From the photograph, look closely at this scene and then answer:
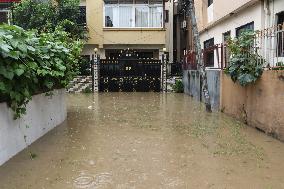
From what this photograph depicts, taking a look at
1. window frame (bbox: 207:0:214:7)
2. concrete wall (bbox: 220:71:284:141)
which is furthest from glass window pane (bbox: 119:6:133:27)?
concrete wall (bbox: 220:71:284:141)

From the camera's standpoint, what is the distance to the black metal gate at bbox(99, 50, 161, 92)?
926 inches

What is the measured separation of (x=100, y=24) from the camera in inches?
1033

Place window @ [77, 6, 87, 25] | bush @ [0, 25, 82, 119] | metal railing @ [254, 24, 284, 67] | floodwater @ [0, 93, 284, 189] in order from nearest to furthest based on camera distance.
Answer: floodwater @ [0, 93, 284, 189] < bush @ [0, 25, 82, 119] < metal railing @ [254, 24, 284, 67] < window @ [77, 6, 87, 25]

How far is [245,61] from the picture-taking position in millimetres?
10297

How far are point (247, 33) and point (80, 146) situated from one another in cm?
505

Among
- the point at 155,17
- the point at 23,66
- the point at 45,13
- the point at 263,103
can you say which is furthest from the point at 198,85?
the point at 23,66

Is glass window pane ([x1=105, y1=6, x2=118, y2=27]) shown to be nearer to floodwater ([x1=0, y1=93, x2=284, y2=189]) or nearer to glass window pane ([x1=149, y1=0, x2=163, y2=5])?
glass window pane ([x1=149, y1=0, x2=163, y2=5])

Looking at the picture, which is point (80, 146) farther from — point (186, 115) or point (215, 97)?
point (215, 97)

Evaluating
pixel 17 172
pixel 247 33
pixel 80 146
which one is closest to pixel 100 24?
pixel 247 33

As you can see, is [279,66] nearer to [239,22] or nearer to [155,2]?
[239,22]

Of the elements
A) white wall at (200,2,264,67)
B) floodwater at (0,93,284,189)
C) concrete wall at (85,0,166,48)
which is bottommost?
floodwater at (0,93,284,189)

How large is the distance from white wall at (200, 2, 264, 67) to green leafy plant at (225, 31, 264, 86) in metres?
3.38

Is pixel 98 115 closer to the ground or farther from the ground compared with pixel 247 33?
closer to the ground

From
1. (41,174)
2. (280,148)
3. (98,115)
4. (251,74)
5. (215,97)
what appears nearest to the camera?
(41,174)
